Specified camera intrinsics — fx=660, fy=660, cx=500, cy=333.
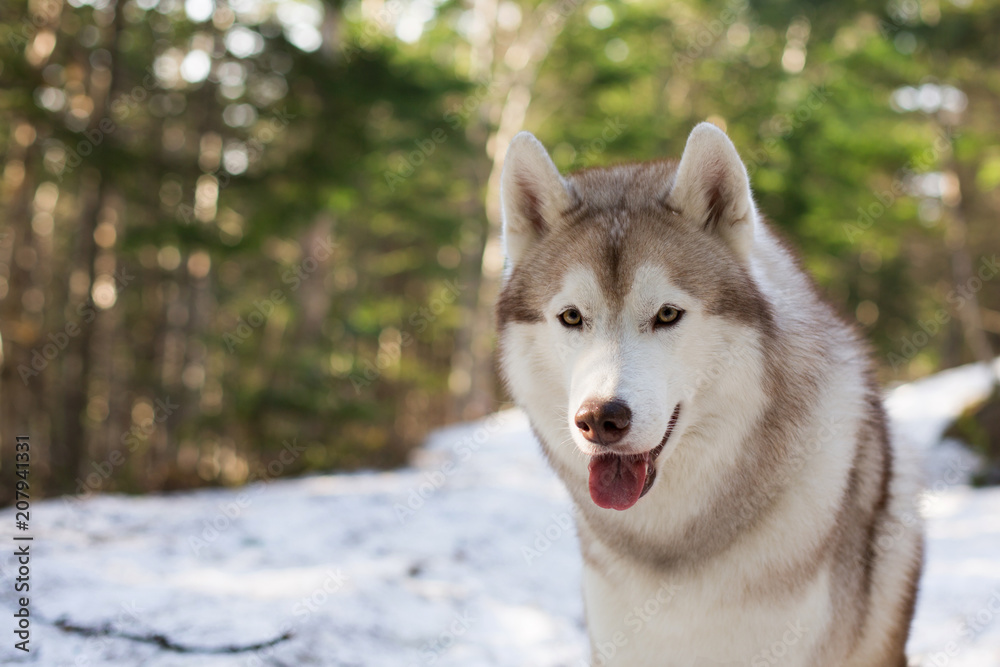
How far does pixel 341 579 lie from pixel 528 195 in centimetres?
231

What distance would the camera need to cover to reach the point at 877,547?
2346mm

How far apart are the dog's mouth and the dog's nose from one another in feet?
0.67

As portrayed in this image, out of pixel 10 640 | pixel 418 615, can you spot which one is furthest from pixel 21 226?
pixel 418 615

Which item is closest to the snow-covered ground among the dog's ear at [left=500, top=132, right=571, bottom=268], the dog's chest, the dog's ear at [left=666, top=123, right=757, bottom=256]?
the dog's chest

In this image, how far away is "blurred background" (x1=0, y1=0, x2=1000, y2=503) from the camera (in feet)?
23.0

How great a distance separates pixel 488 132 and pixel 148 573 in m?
12.0

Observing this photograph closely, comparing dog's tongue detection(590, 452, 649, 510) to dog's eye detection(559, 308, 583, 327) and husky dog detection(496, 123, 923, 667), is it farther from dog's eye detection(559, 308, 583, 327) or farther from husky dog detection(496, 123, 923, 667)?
dog's eye detection(559, 308, 583, 327)

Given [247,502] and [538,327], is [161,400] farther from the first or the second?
[538,327]

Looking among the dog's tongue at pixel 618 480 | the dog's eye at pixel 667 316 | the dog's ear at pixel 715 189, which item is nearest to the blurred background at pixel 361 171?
the dog's ear at pixel 715 189

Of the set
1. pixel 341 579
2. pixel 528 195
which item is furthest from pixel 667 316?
pixel 341 579

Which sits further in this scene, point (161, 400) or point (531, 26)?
point (531, 26)

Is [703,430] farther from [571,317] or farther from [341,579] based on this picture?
[341,579]

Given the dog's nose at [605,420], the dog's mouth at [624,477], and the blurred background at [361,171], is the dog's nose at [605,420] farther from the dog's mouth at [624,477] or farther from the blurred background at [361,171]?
the blurred background at [361,171]

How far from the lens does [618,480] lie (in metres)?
2.01
